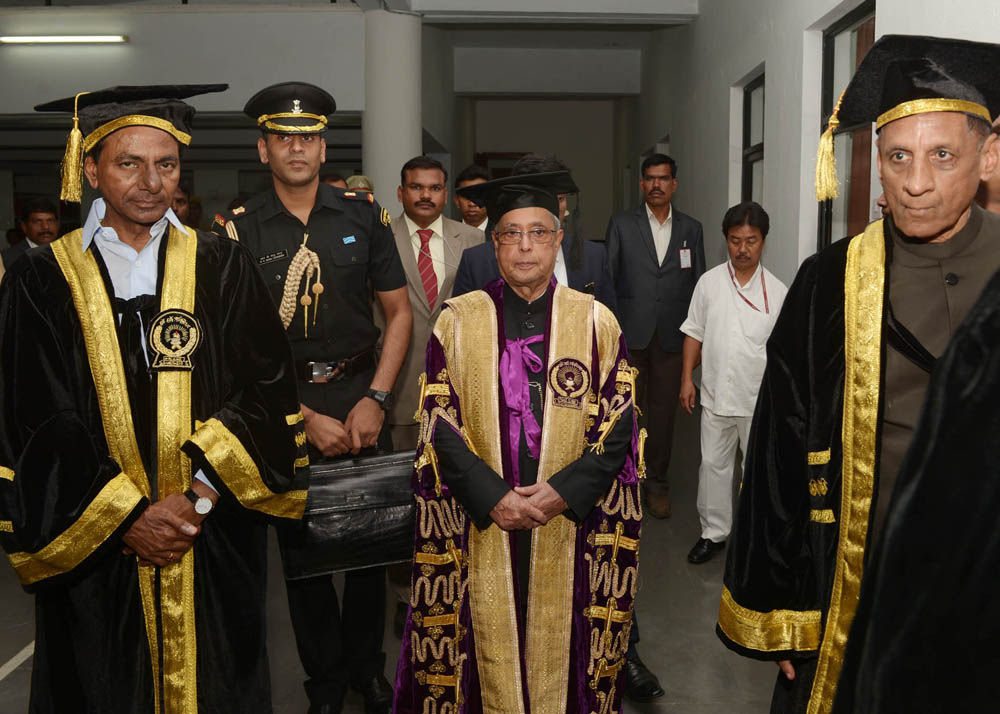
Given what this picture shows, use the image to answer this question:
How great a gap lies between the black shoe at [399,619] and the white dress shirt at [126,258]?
174cm

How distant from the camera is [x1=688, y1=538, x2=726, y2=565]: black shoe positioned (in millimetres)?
4465

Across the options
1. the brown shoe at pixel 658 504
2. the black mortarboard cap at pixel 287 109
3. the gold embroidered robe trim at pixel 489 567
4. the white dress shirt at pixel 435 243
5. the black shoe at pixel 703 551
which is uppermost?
the black mortarboard cap at pixel 287 109

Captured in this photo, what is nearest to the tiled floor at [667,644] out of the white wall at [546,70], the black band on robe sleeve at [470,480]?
the black band on robe sleeve at [470,480]

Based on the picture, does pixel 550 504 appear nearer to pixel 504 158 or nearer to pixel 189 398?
pixel 189 398

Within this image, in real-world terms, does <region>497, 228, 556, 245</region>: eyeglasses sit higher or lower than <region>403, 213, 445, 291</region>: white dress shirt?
lower

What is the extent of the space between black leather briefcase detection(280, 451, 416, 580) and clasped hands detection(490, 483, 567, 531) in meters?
0.49

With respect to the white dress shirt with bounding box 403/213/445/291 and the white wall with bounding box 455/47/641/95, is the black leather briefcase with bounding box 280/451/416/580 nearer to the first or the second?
the white dress shirt with bounding box 403/213/445/291

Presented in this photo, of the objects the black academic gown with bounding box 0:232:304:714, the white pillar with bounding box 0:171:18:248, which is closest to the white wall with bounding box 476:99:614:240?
the white pillar with bounding box 0:171:18:248

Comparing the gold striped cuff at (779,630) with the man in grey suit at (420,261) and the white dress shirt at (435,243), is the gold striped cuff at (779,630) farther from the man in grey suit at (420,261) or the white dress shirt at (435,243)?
the white dress shirt at (435,243)

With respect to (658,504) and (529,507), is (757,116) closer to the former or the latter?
(658,504)

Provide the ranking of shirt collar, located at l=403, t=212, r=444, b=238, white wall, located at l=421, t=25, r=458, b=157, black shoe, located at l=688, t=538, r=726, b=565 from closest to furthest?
shirt collar, located at l=403, t=212, r=444, b=238, black shoe, located at l=688, t=538, r=726, b=565, white wall, located at l=421, t=25, r=458, b=157

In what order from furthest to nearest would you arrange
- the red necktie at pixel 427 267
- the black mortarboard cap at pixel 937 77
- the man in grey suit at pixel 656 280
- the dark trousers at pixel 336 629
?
1. the man in grey suit at pixel 656 280
2. the red necktie at pixel 427 267
3. the dark trousers at pixel 336 629
4. the black mortarboard cap at pixel 937 77

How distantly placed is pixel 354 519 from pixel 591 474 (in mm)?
769

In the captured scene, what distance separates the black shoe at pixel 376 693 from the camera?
2.99m
